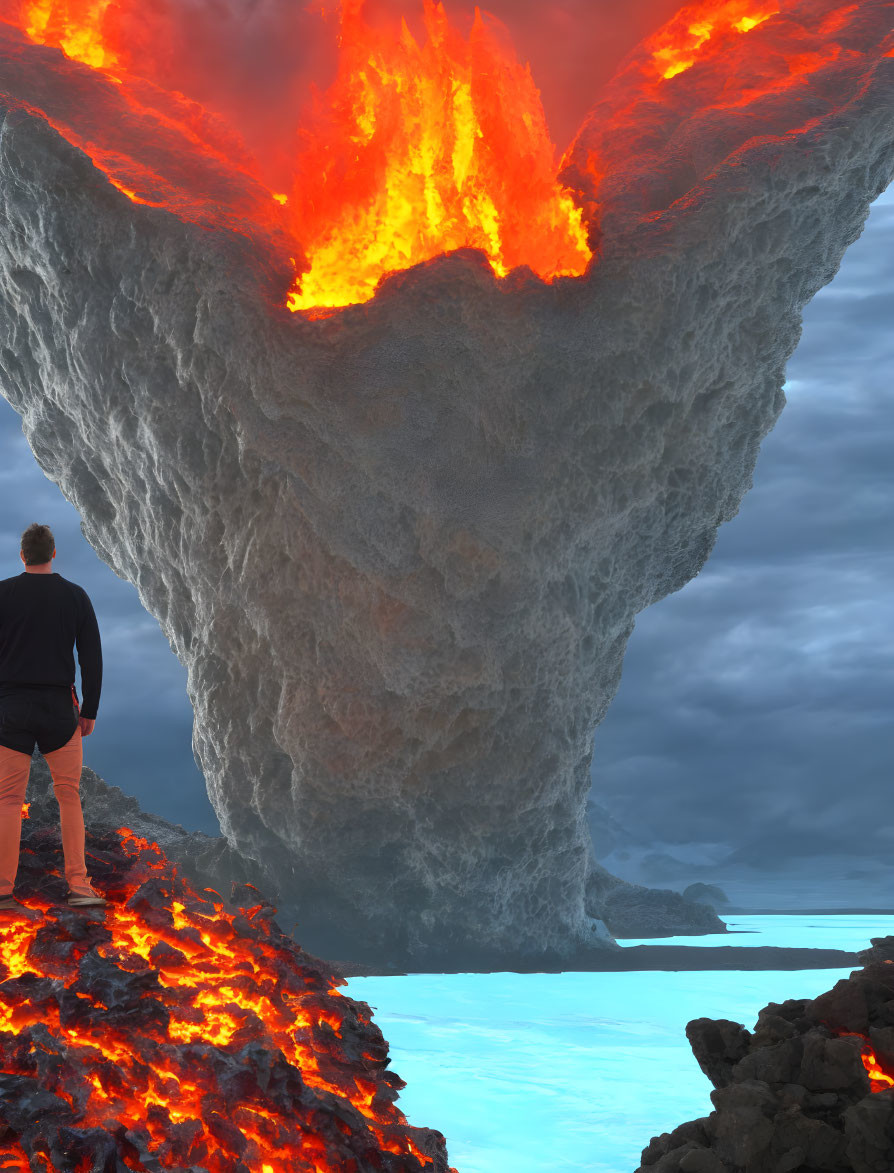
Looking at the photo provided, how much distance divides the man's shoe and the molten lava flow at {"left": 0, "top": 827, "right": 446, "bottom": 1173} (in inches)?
2.6

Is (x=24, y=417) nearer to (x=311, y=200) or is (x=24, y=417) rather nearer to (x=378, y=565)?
(x=311, y=200)

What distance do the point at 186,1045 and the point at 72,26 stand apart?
18670 mm

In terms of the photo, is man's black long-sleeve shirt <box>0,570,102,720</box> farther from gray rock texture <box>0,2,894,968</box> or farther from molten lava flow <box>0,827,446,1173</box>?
gray rock texture <box>0,2,894,968</box>

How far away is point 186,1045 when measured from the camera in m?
4.27

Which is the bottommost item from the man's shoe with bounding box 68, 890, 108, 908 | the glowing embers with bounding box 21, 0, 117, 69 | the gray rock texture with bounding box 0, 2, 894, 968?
the man's shoe with bounding box 68, 890, 108, 908

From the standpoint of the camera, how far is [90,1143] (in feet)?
12.1

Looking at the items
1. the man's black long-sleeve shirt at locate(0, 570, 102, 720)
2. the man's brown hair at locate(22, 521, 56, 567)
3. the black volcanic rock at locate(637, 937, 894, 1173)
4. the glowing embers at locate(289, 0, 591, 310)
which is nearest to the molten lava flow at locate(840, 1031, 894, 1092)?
the black volcanic rock at locate(637, 937, 894, 1173)

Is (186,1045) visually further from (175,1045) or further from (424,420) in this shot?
(424,420)

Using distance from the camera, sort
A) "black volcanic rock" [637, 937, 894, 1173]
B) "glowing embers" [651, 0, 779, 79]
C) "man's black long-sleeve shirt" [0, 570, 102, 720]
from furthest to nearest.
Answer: "glowing embers" [651, 0, 779, 79]
"man's black long-sleeve shirt" [0, 570, 102, 720]
"black volcanic rock" [637, 937, 894, 1173]

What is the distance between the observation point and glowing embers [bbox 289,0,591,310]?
16859 millimetres

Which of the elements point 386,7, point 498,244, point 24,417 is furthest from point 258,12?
point 24,417

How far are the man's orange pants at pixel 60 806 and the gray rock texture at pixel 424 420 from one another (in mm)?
10800

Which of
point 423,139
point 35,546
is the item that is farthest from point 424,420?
point 35,546

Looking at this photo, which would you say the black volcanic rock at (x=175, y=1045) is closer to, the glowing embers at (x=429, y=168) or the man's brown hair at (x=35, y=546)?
the man's brown hair at (x=35, y=546)
